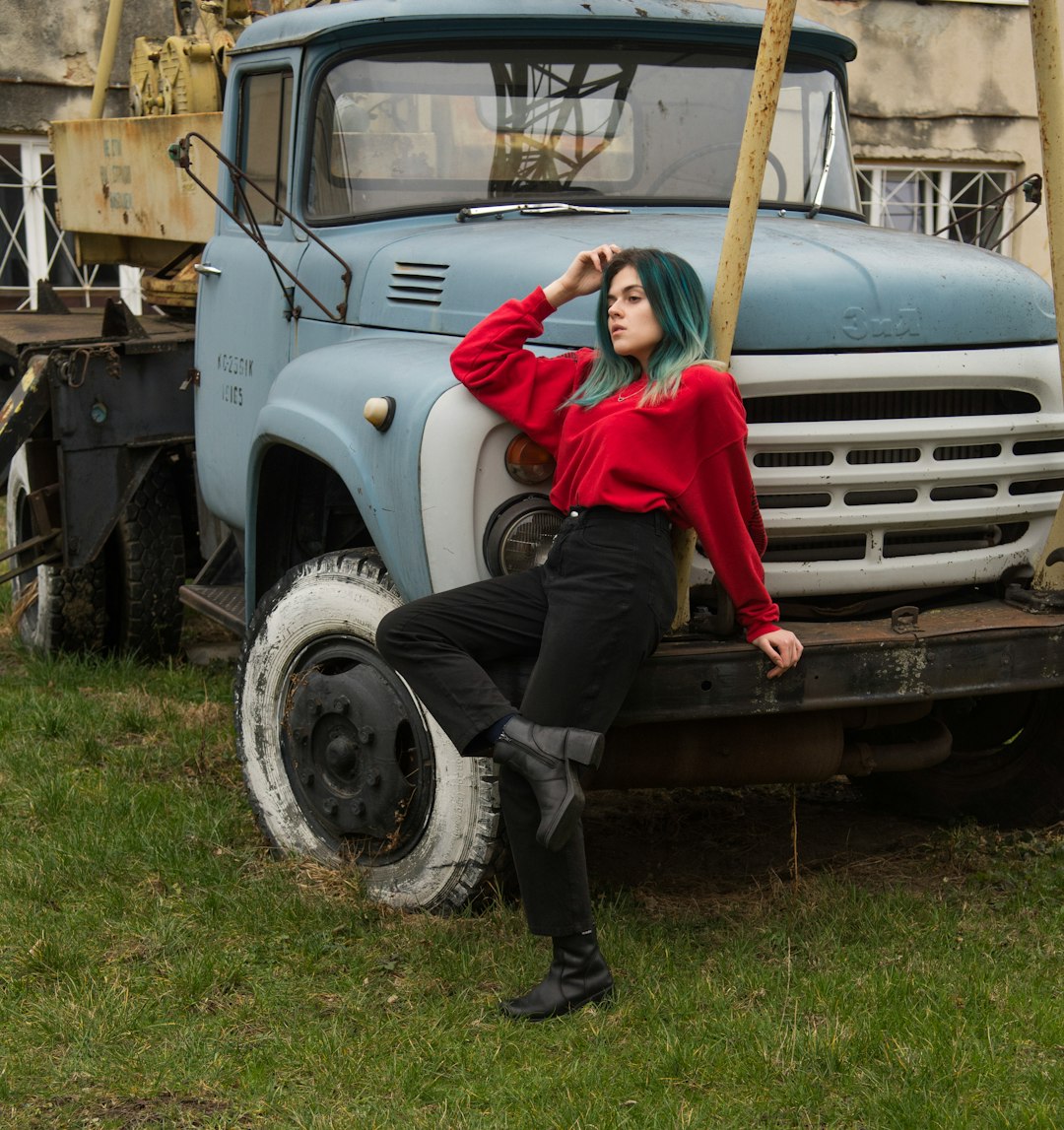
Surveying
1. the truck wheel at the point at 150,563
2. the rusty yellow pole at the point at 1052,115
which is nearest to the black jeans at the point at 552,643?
the rusty yellow pole at the point at 1052,115

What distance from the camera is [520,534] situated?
373 cm

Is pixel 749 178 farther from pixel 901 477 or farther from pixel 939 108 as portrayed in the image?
pixel 939 108

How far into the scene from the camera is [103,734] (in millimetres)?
5809

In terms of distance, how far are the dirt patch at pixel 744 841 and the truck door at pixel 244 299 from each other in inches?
61.8

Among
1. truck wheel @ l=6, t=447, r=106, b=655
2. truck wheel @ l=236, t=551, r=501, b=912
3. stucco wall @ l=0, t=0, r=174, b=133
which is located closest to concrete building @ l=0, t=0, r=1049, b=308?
stucco wall @ l=0, t=0, r=174, b=133

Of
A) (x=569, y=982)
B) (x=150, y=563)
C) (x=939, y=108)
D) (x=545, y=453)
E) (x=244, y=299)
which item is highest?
(x=939, y=108)

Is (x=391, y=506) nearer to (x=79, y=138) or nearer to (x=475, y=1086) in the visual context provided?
(x=475, y=1086)

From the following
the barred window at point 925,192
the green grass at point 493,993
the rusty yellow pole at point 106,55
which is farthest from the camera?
the barred window at point 925,192

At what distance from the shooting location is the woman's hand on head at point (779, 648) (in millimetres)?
3590

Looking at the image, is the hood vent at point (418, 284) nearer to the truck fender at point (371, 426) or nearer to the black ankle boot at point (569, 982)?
the truck fender at point (371, 426)

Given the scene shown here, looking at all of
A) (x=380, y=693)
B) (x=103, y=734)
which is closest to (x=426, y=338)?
(x=380, y=693)

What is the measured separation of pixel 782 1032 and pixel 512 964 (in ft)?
2.16

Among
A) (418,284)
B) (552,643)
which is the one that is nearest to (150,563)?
(418,284)

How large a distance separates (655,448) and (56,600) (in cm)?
377
